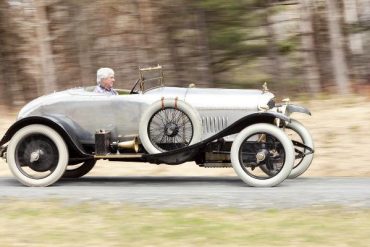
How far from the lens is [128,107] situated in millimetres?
9273

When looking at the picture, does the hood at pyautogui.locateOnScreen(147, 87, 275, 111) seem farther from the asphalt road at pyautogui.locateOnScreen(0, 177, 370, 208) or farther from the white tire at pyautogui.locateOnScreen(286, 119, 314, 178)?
the asphalt road at pyautogui.locateOnScreen(0, 177, 370, 208)

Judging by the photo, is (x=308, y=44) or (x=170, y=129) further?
(x=308, y=44)

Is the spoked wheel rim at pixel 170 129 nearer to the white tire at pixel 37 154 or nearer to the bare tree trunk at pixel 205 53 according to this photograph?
the white tire at pixel 37 154

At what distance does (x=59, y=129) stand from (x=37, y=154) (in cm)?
42

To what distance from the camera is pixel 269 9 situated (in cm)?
1670

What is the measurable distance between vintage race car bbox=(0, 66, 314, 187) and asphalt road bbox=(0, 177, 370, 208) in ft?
0.91

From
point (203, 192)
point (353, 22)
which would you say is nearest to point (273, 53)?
point (353, 22)

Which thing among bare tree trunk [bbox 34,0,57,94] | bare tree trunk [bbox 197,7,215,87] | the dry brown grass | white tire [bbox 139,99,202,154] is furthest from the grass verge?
bare tree trunk [bbox 34,0,57,94]

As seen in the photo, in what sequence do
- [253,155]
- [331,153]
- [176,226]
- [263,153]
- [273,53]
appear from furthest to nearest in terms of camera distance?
[273,53] < [331,153] < [253,155] < [263,153] < [176,226]

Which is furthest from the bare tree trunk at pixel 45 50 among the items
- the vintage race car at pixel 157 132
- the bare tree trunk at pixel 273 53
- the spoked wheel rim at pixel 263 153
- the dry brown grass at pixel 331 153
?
the spoked wheel rim at pixel 263 153

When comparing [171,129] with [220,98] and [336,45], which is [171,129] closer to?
[220,98]

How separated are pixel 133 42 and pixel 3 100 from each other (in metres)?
3.44

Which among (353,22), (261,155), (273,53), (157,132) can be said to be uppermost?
(353,22)

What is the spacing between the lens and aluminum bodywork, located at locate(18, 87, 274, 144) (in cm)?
915
